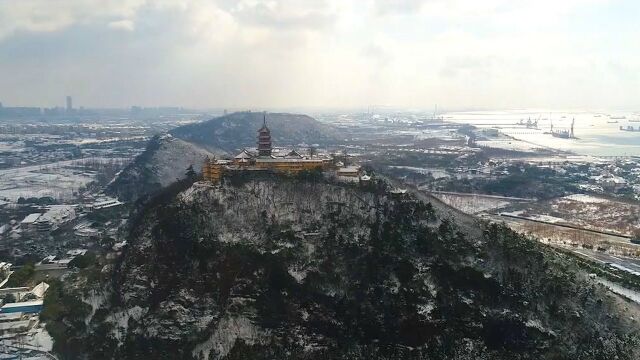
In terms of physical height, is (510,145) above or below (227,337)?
above

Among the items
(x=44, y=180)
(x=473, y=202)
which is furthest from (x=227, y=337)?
(x=44, y=180)

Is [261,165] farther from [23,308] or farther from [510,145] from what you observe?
[510,145]

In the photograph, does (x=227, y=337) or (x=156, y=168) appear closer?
(x=227, y=337)

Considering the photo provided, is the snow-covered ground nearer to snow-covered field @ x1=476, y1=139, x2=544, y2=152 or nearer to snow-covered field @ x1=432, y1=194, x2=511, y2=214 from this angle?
snow-covered field @ x1=432, y1=194, x2=511, y2=214

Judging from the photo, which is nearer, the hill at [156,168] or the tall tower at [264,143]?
the tall tower at [264,143]

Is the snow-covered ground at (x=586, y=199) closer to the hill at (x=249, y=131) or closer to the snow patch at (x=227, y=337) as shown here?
the snow patch at (x=227, y=337)

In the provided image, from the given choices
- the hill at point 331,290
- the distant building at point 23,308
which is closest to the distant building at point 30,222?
the distant building at point 23,308
